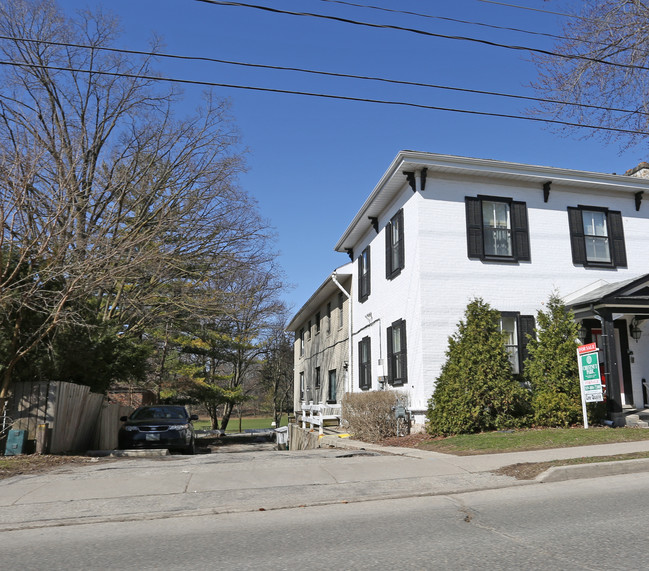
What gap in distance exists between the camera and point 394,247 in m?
17.6

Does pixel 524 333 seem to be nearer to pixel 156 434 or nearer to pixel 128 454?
pixel 156 434

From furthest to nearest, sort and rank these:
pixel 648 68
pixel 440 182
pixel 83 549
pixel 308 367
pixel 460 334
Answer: pixel 308 367 < pixel 440 182 < pixel 460 334 < pixel 648 68 < pixel 83 549

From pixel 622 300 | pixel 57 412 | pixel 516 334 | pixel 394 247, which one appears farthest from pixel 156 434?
pixel 622 300

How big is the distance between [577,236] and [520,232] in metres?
1.93

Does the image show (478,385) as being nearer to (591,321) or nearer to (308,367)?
(591,321)

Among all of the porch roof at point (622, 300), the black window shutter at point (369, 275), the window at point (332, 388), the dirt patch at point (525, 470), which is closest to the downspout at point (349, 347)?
the black window shutter at point (369, 275)

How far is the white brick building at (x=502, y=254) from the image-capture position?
50.7 ft

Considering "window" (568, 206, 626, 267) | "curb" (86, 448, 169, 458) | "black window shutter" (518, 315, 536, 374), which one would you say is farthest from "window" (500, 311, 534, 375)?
"curb" (86, 448, 169, 458)

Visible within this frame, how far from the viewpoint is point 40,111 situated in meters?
18.7

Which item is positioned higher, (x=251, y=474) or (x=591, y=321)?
(x=591, y=321)

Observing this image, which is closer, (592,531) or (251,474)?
(592,531)

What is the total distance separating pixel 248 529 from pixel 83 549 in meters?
1.51

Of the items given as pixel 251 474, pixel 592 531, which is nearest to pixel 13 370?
pixel 251 474

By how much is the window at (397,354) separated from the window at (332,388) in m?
7.29
